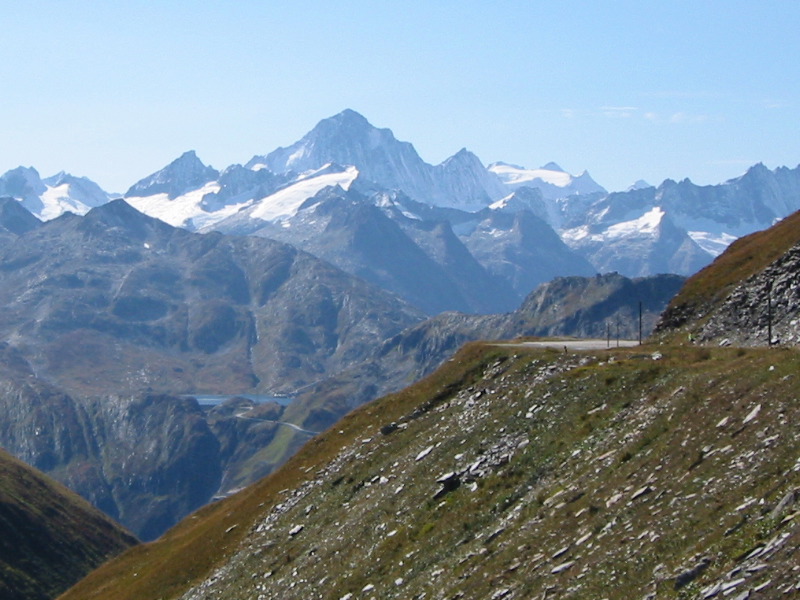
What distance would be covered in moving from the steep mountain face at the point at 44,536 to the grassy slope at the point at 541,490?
2769 inches

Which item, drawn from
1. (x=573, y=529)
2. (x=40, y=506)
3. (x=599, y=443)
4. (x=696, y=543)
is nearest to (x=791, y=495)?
(x=696, y=543)

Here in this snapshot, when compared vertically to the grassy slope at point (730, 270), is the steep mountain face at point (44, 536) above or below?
below

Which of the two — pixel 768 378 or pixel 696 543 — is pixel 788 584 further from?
pixel 768 378

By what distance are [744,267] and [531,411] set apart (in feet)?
107

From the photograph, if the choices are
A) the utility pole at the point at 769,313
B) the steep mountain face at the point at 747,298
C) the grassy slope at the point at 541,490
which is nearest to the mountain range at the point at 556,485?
the grassy slope at the point at 541,490

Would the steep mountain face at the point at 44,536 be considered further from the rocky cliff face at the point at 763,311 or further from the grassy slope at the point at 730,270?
the rocky cliff face at the point at 763,311

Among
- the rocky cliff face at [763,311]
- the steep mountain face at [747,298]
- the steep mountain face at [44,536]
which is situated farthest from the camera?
the steep mountain face at [44,536]

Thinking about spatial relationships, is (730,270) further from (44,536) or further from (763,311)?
(44,536)

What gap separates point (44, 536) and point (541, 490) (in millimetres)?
125887

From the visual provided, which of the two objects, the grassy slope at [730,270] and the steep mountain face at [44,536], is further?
the steep mountain face at [44,536]

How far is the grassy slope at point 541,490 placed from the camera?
31188 mm

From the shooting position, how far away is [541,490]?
42.6 m

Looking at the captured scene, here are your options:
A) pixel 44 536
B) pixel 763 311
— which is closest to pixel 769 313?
pixel 763 311

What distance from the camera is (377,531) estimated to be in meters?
49.5
